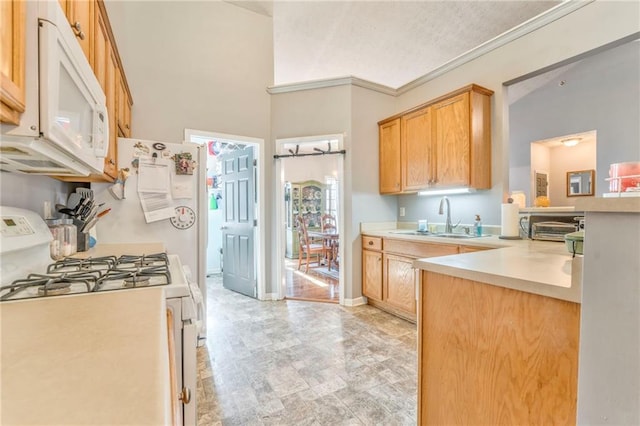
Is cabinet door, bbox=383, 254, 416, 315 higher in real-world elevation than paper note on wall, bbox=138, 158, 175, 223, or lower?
lower

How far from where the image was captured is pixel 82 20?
1113 millimetres

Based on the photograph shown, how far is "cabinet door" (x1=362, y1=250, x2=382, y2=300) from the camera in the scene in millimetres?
3158

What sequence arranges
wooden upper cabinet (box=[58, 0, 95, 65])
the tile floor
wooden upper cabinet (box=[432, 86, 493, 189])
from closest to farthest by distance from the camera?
wooden upper cabinet (box=[58, 0, 95, 65])
the tile floor
wooden upper cabinet (box=[432, 86, 493, 189])

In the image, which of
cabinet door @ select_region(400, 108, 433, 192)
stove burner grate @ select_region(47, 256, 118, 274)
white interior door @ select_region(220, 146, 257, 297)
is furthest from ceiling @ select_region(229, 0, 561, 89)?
stove burner grate @ select_region(47, 256, 118, 274)

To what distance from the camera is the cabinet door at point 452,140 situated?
2.62m

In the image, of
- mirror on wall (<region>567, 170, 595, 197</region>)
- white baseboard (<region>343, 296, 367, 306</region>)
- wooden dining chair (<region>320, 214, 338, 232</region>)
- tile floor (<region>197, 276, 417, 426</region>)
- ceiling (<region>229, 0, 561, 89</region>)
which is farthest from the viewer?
wooden dining chair (<region>320, 214, 338, 232</region>)

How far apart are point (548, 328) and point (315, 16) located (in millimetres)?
3555

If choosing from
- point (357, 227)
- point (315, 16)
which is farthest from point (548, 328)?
point (315, 16)

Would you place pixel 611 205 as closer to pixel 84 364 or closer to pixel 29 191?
pixel 84 364

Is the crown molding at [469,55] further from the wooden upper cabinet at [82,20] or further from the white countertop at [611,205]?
the white countertop at [611,205]

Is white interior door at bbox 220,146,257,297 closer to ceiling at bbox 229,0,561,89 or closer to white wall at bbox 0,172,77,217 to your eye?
ceiling at bbox 229,0,561,89

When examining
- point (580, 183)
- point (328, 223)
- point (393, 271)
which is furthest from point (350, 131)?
point (580, 183)

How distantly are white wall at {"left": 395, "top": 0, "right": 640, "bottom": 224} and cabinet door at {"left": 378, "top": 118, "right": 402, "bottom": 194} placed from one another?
0.35 m

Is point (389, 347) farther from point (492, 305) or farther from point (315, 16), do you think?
point (315, 16)
